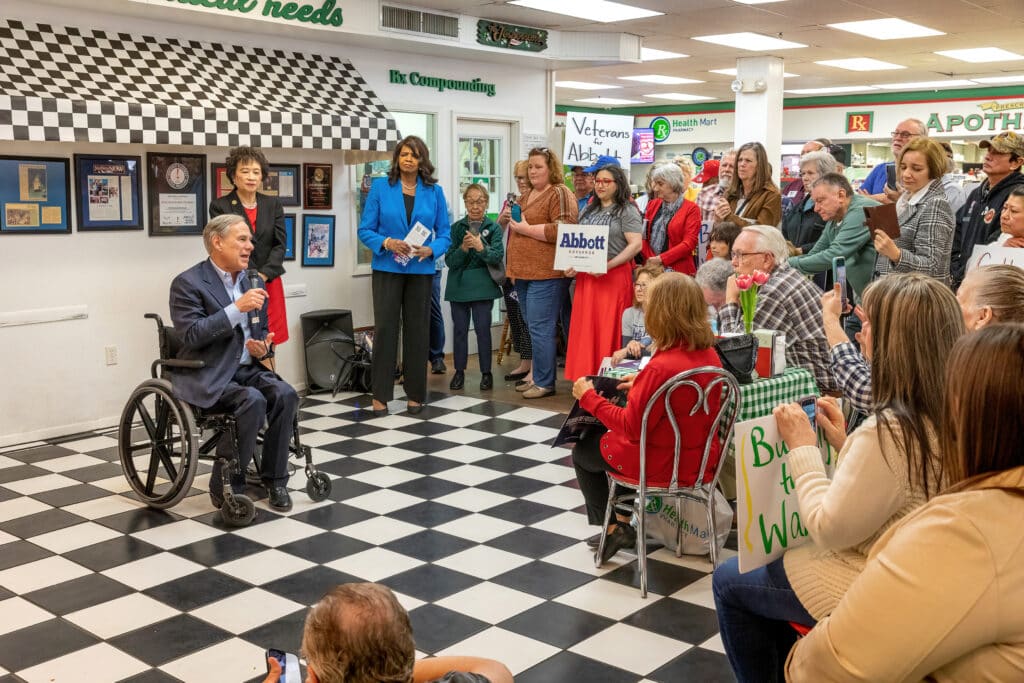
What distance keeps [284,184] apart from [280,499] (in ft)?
11.0

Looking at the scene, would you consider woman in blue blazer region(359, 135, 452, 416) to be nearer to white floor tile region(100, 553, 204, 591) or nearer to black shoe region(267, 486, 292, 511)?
black shoe region(267, 486, 292, 511)

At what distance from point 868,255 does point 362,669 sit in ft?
15.2

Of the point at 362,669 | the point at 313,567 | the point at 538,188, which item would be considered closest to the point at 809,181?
the point at 538,188

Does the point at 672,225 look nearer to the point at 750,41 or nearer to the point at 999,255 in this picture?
the point at 999,255

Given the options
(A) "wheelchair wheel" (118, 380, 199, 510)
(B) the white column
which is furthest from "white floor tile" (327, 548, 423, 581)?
(B) the white column

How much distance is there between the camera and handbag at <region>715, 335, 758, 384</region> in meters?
3.94

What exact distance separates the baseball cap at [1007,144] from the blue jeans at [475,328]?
3.76 metres

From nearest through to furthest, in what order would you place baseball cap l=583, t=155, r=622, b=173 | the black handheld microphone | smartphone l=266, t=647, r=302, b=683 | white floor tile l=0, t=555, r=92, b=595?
smartphone l=266, t=647, r=302, b=683, white floor tile l=0, t=555, r=92, b=595, the black handheld microphone, baseball cap l=583, t=155, r=622, b=173

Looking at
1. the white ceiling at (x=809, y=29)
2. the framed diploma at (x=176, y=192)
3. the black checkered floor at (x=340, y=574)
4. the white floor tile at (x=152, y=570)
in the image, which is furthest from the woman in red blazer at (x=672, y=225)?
the white floor tile at (x=152, y=570)

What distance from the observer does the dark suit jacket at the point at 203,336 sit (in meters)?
4.73

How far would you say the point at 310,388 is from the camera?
25.4ft

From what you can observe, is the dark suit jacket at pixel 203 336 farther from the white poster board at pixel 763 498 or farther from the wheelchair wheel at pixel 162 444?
the white poster board at pixel 763 498

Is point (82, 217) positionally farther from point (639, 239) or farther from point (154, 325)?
point (639, 239)

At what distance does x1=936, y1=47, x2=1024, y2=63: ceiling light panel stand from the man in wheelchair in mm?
10255
